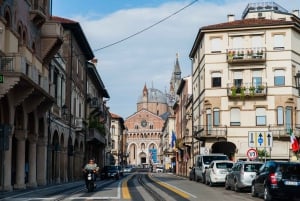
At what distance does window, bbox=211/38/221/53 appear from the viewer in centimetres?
6100

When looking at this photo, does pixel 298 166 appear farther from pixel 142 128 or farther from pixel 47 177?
pixel 142 128

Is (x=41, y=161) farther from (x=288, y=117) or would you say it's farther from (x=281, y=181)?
(x=288, y=117)

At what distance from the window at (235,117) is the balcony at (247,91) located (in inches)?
59.2

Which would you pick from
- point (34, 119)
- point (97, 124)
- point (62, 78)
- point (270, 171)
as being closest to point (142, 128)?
point (97, 124)

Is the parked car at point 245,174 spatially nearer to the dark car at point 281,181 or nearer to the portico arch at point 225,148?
the dark car at point 281,181

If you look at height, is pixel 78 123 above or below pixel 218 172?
above

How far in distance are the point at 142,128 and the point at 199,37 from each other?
127697mm

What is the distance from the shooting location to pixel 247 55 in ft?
193

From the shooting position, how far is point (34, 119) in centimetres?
3400

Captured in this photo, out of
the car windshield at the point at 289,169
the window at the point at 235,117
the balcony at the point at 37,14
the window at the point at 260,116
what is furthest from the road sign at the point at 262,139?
the window at the point at 235,117

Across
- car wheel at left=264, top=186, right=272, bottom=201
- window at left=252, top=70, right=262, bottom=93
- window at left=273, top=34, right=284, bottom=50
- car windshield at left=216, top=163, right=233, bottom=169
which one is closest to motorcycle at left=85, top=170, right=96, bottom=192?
car wheel at left=264, top=186, right=272, bottom=201

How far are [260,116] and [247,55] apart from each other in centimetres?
630

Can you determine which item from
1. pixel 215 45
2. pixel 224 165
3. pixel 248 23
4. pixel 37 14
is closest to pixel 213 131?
pixel 215 45

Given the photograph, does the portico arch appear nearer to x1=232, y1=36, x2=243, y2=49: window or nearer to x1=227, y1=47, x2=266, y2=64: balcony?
x1=227, y1=47, x2=266, y2=64: balcony
